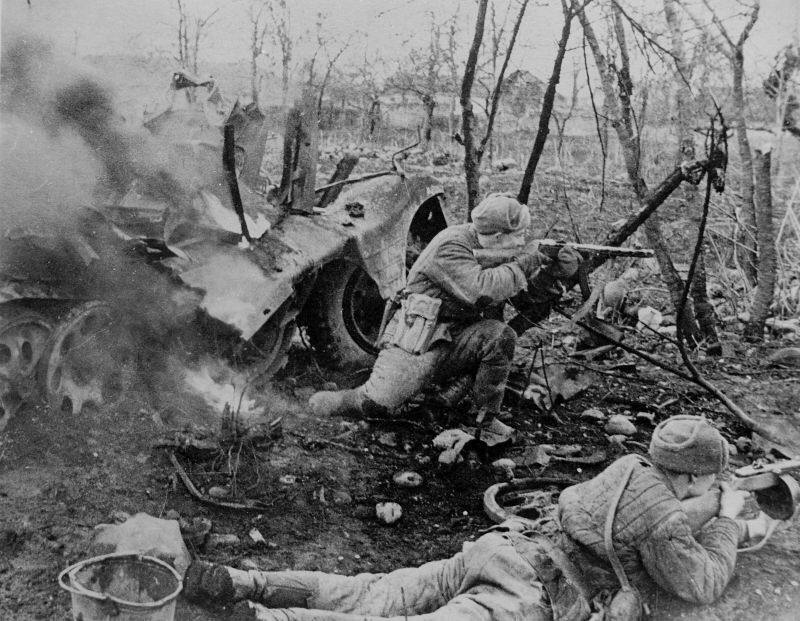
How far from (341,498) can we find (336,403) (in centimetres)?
124

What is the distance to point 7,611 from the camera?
2.84 meters

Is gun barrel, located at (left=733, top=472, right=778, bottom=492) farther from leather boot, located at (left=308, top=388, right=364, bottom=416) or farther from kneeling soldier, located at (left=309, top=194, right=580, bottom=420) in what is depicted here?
leather boot, located at (left=308, top=388, right=364, bottom=416)

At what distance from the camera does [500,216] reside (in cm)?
527

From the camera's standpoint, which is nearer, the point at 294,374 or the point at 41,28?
the point at 41,28

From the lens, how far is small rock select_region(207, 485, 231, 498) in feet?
13.2

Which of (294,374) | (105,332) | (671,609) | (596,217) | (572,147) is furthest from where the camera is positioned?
(572,147)

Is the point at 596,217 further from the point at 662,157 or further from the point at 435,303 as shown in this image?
the point at 435,303

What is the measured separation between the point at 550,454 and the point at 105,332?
300cm

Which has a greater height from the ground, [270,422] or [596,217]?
[596,217]

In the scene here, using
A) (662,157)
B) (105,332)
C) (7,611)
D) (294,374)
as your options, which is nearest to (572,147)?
(662,157)

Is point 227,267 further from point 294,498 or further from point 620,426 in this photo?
point 620,426

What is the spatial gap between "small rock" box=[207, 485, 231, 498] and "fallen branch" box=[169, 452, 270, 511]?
1.4 inches

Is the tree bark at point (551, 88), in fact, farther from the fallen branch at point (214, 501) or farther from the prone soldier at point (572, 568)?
the prone soldier at point (572, 568)

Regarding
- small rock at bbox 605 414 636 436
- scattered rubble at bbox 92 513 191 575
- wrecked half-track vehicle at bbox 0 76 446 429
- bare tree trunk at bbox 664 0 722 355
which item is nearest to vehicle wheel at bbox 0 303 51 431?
wrecked half-track vehicle at bbox 0 76 446 429
